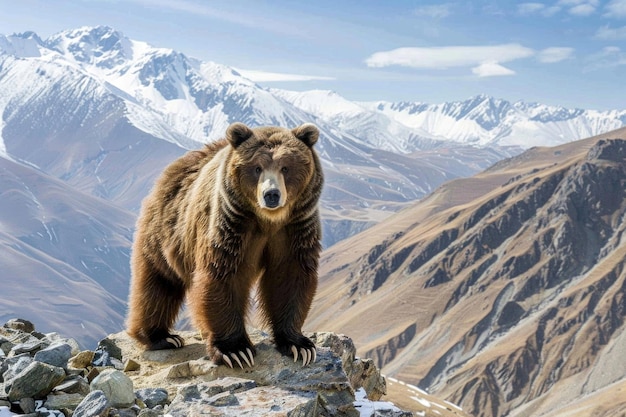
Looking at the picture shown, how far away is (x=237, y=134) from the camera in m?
9.59

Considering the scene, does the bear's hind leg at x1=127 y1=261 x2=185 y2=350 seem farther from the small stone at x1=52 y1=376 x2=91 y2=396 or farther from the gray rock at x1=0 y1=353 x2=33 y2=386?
the small stone at x1=52 y1=376 x2=91 y2=396

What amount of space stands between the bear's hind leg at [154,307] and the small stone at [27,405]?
12.6 feet

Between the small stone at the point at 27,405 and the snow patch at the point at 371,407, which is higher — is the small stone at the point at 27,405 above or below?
above

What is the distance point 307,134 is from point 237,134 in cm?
110

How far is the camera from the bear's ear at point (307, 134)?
995 centimetres

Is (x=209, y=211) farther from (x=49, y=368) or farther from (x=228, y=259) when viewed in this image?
(x=49, y=368)

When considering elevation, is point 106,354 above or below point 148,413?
below

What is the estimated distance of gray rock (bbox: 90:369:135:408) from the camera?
25.5 feet

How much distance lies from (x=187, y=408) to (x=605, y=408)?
18230 centimetres

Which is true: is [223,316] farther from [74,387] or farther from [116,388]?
[74,387]

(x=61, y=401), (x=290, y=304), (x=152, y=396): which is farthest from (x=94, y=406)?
(x=290, y=304)

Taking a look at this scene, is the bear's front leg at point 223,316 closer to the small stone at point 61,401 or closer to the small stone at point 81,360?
the small stone at point 81,360

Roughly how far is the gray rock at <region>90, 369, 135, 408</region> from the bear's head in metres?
2.75

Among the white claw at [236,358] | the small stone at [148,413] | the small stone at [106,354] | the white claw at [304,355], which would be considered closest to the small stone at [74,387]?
the small stone at [148,413]
